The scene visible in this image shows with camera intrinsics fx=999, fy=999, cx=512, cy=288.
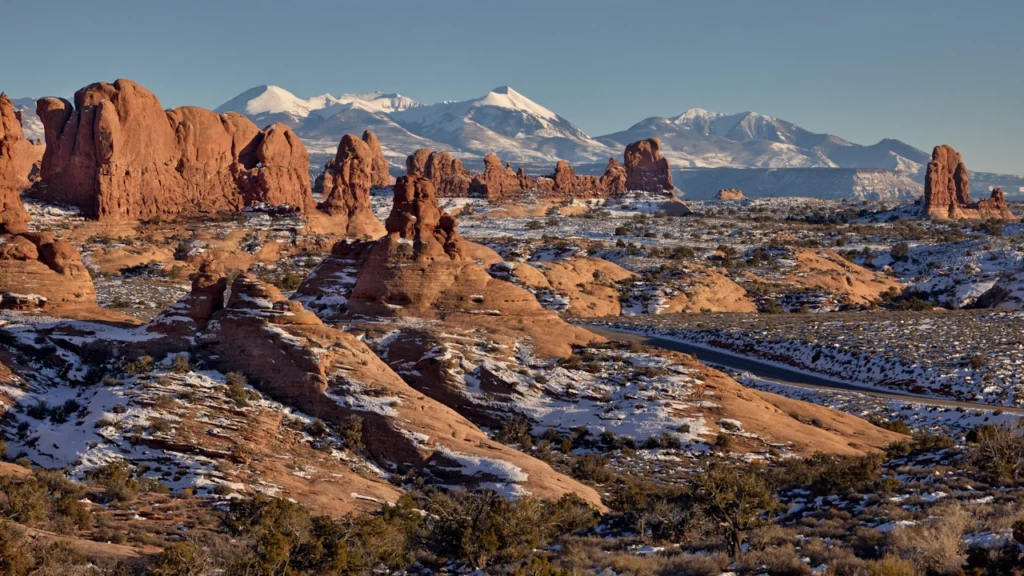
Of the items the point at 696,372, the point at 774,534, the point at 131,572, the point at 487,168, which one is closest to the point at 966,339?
the point at 696,372

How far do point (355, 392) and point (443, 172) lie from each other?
14337 centimetres

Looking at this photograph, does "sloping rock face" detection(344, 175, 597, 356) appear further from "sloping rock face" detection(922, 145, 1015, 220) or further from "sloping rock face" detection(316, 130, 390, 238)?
"sloping rock face" detection(922, 145, 1015, 220)

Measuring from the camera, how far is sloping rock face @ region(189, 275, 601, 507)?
98.7 feet

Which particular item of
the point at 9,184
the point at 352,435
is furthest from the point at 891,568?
the point at 9,184

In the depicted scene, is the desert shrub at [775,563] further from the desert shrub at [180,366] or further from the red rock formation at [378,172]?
the red rock formation at [378,172]

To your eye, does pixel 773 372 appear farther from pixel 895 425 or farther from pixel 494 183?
pixel 494 183

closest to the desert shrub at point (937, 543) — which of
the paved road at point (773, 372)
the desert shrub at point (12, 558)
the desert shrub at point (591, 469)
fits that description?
the desert shrub at point (591, 469)

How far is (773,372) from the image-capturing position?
56344 millimetres

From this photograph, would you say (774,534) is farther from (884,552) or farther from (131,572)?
(131,572)

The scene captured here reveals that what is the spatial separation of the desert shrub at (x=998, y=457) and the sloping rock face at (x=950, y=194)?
468ft

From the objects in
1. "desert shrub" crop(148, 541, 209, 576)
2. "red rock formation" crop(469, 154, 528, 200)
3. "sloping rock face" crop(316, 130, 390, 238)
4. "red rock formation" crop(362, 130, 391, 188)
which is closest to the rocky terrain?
"desert shrub" crop(148, 541, 209, 576)

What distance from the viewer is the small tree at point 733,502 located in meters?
21.9

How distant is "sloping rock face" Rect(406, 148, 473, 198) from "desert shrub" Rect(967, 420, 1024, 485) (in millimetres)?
143913

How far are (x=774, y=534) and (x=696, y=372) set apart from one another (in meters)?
16.8
